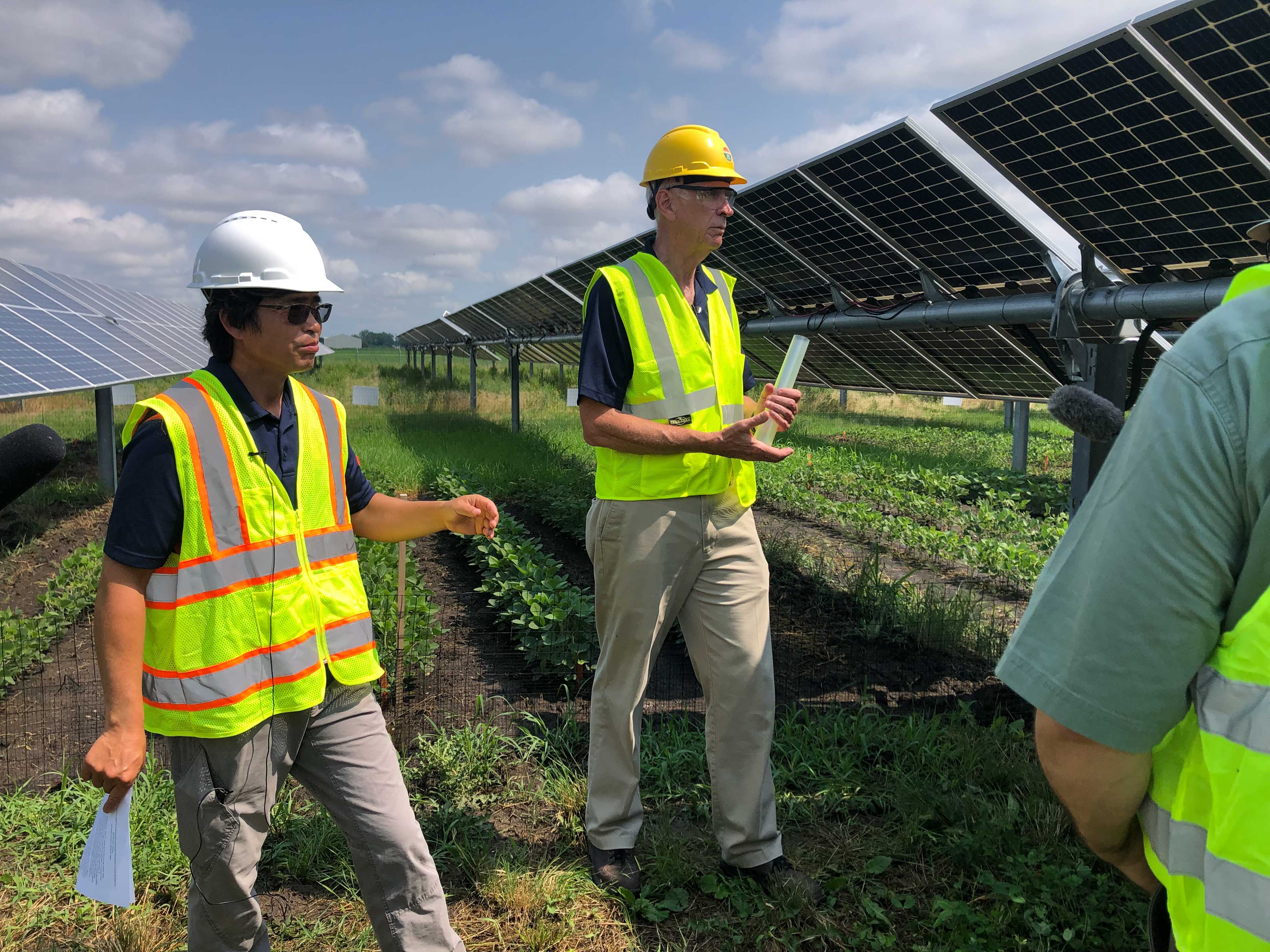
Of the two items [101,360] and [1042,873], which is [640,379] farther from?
[101,360]

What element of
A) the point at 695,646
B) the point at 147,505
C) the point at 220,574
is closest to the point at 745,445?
the point at 695,646

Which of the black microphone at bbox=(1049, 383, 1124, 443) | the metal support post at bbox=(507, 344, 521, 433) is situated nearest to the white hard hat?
the black microphone at bbox=(1049, 383, 1124, 443)

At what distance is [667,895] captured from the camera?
2.83 meters

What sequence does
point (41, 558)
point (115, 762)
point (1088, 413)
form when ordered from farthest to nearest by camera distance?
point (41, 558), point (115, 762), point (1088, 413)

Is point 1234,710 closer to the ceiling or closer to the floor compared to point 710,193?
closer to the floor

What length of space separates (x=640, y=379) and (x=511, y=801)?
172cm

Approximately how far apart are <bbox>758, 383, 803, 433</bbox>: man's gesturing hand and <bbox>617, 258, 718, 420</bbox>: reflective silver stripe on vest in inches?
9.3

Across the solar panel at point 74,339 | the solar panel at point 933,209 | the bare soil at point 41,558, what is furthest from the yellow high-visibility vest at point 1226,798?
the bare soil at point 41,558

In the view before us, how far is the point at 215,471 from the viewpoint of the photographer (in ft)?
6.53

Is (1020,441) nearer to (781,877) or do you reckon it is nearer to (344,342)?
(781,877)

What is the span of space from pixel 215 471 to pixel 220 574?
23cm

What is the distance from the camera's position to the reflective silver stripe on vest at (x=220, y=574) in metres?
1.95

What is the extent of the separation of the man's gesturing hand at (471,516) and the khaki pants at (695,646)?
17.3 inches

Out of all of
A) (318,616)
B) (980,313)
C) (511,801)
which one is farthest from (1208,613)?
(980,313)
